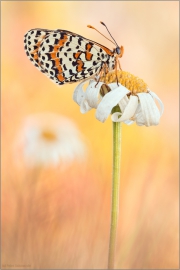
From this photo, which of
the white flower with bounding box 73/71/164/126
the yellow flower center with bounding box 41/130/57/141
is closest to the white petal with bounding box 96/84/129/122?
the white flower with bounding box 73/71/164/126

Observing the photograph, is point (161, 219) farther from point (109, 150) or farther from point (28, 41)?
point (28, 41)

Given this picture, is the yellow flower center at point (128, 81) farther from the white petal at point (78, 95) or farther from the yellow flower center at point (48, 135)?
the yellow flower center at point (48, 135)

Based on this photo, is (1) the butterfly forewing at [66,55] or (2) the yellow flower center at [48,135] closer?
(1) the butterfly forewing at [66,55]

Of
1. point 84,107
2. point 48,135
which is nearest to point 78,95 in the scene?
point 84,107

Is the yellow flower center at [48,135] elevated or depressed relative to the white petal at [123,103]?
depressed

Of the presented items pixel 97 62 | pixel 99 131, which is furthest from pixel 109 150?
pixel 97 62

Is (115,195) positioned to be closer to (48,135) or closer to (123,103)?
(123,103)

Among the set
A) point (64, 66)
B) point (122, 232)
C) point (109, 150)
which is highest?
point (64, 66)

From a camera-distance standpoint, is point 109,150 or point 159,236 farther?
point 109,150

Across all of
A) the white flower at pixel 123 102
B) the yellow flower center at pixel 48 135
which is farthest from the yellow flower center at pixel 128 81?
the yellow flower center at pixel 48 135
